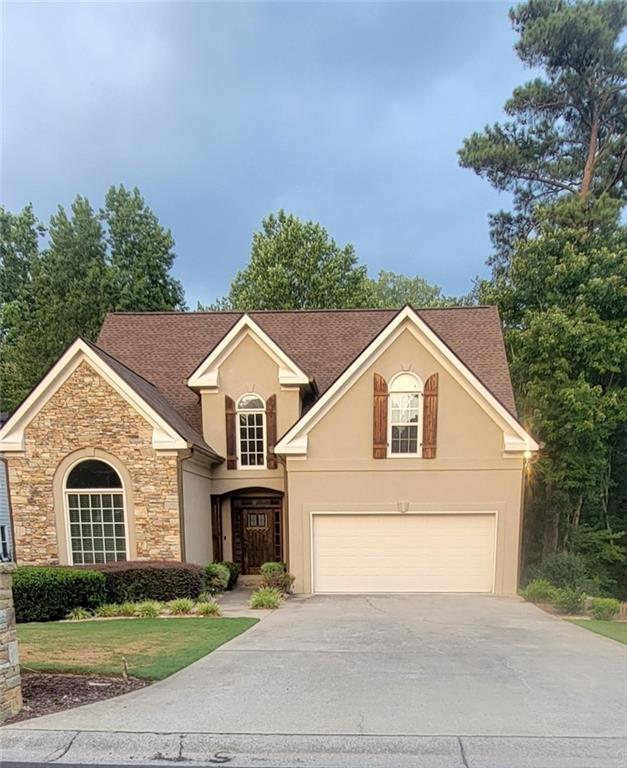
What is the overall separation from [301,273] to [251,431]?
1396 cm

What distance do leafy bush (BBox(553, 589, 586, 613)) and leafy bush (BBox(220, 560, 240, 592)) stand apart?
7.95 metres

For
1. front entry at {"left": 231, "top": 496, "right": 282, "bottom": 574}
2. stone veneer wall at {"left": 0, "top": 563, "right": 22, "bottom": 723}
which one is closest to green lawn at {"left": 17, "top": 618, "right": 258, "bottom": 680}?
stone veneer wall at {"left": 0, "top": 563, "right": 22, "bottom": 723}

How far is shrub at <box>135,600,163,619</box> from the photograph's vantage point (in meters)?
9.41

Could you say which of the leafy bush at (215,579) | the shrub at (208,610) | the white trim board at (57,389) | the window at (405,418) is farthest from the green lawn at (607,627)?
the white trim board at (57,389)

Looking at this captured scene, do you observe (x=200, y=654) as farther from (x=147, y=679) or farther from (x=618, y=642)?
(x=618, y=642)

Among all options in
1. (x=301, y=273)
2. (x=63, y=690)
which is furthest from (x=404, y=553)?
(x=301, y=273)

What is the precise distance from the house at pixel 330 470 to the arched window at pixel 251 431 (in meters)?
0.74

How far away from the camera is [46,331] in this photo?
82.3 feet

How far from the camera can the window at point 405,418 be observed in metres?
12.4

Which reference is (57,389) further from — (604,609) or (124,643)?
(604,609)

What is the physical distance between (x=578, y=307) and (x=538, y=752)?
49.1 feet

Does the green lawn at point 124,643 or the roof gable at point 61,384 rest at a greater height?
the roof gable at point 61,384

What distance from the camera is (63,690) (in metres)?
5.04

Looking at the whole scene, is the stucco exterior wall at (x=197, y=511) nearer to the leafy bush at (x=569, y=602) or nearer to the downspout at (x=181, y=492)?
the downspout at (x=181, y=492)
